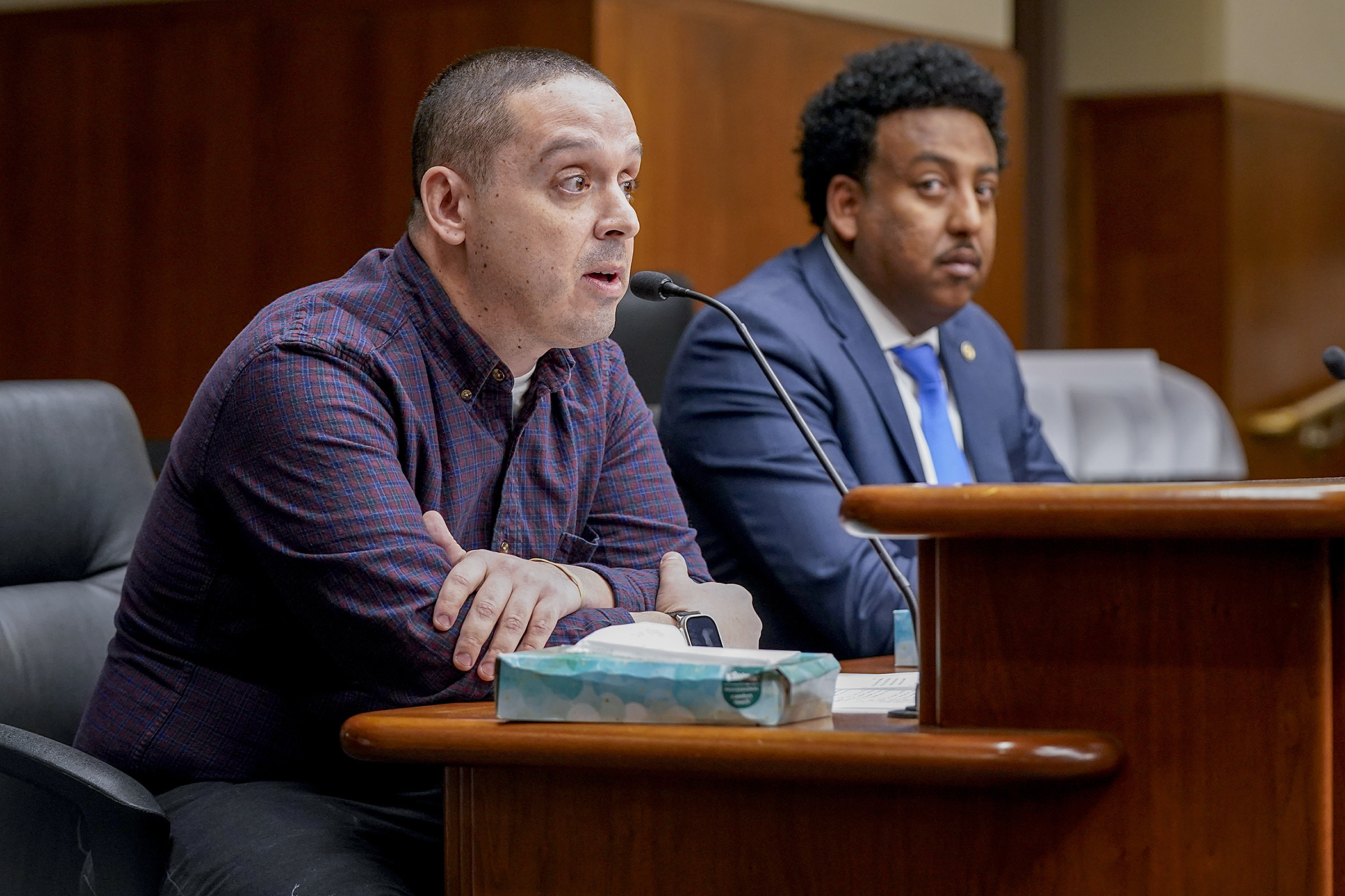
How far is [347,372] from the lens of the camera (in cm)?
131

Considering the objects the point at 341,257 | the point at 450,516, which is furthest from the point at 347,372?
the point at 341,257

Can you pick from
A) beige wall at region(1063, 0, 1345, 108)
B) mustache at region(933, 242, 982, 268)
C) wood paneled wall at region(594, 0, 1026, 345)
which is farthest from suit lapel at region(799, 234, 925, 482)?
beige wall at region(1063, 0, 1345, 108)

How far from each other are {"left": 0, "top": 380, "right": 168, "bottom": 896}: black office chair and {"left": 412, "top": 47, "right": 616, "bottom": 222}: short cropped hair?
18.6 inches

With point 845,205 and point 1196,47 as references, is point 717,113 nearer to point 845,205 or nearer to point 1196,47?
point 845,205

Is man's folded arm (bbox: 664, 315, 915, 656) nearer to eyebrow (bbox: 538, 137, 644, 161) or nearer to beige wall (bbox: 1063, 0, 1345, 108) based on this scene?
eyebrow (bbox: 538, 137, 644, 161)

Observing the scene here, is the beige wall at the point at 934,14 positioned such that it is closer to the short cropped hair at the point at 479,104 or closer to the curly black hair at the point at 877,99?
the curly black hair at the point at 877,99

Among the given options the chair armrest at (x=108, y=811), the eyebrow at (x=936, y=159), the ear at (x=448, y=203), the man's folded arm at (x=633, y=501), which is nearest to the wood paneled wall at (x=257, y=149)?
the eyebrow at (x=936, y=159)

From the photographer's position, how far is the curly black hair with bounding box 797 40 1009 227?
89.9 inches

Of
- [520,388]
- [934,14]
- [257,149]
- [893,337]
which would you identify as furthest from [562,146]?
[934,14]

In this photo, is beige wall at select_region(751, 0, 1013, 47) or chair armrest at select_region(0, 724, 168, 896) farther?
beige wall at select_region(751, 0, 1013, 47)

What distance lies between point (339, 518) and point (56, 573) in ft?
1.89

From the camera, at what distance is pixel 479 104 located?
4.70 ft

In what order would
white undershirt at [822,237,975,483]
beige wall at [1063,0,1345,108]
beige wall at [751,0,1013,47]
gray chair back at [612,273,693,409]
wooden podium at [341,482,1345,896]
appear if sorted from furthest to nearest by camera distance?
beige wall at [1063,0,1345,108]
beige wall at [751,0,1013,47]
gray chair back at [612,273,693,409]
white undershirt at [822,237,975,483]
wooden podium at [341,482,1345,896]

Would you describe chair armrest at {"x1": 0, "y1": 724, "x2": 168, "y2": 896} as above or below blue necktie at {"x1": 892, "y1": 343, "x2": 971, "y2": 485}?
below
